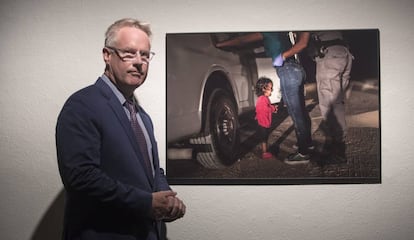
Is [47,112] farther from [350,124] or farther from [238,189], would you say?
[350,124]

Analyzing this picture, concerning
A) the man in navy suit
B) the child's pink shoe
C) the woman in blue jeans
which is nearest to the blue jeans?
the woman in blue jeans

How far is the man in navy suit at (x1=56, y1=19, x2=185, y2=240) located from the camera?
120 centimetres

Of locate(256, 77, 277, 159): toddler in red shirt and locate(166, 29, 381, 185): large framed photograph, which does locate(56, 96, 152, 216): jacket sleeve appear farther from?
locate(256, 77, 277, 159): toddler in red shirt

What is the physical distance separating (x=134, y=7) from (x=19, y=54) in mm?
635

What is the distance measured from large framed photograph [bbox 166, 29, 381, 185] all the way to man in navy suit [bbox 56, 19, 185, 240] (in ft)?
1.31

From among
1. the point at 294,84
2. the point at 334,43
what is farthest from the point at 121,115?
the point at 334,43

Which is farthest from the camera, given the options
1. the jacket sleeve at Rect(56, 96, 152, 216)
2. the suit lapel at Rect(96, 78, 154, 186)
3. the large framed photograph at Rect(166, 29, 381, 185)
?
the large framed photograph at Rect(166, 29, 381, 185)

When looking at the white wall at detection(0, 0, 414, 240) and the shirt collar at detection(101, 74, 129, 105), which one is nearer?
the shirt collar at detection(101, 74, 129, 105)

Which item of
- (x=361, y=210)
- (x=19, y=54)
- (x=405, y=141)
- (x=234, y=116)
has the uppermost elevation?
(x=19, y=54)

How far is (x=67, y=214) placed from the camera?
51.7 inches

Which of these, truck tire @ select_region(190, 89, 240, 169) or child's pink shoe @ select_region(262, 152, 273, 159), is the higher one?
truck tire @ select_region(190, 89, 240, 169)

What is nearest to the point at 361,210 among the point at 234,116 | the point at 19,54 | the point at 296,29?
the point at 234,116

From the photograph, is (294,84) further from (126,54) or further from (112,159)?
(112,159)

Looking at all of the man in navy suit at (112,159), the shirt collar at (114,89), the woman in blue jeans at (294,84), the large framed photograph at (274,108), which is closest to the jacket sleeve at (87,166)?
the man in navy suit at (112,159)
